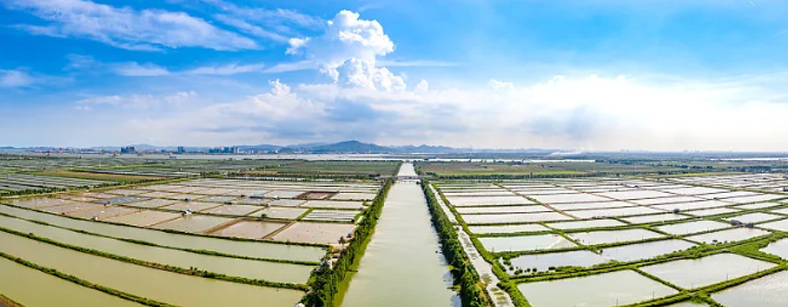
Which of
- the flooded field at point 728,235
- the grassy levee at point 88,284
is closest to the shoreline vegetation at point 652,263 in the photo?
the flooded field at point 728,235

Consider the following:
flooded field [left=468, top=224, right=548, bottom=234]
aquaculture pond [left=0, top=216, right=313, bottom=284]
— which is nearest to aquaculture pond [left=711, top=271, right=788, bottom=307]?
flooded field [left=468, top=224, right=548, bottom=234]

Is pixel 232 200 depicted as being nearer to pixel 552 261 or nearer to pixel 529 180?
pixel 552 261

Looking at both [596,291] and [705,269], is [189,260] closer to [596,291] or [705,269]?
[596,291]

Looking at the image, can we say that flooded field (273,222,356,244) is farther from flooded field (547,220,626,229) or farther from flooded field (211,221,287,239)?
flooded field (547,220,626,229)

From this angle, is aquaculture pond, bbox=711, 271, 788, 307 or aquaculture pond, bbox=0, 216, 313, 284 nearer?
aquaculture pond, bbox=711, 271, 788, 307

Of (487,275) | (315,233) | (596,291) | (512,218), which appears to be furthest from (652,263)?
(315,233)

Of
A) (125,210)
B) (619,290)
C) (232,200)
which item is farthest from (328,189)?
(619,290)

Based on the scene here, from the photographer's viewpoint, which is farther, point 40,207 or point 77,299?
point 40,207
